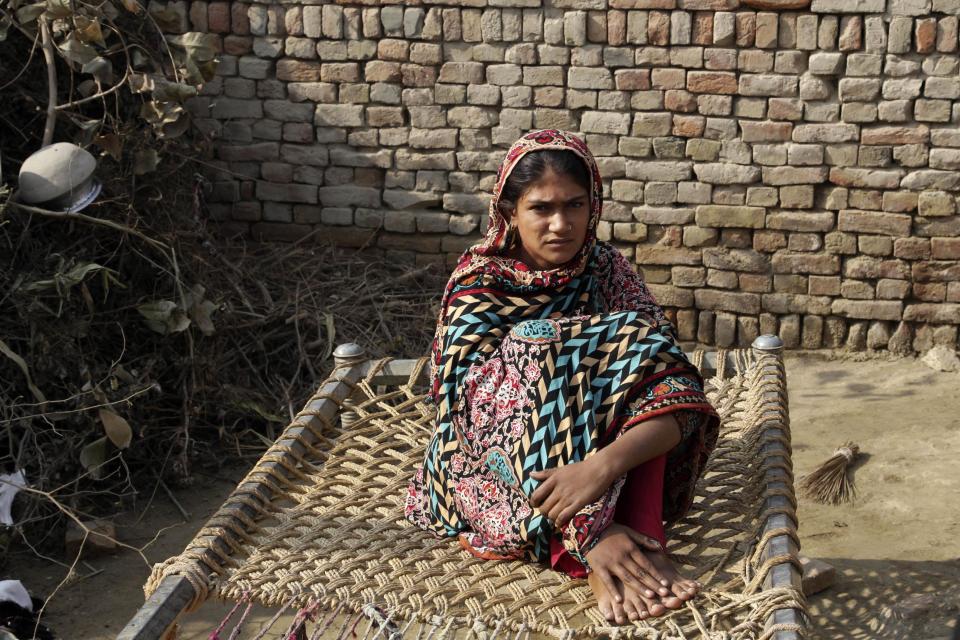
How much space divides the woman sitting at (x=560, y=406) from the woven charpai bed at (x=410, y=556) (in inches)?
3.0

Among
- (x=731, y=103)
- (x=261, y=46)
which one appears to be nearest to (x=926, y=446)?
(x=731, y=103)

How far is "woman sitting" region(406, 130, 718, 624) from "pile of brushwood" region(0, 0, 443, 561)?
147cm

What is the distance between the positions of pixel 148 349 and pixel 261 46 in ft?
5.31

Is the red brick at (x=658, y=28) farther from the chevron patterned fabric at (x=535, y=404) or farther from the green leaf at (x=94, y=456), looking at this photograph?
the green leaf at (x=94, y=456)

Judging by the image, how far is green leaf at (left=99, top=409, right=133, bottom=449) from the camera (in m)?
3.80

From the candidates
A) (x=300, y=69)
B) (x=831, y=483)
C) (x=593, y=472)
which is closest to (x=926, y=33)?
(x=831, y=483)

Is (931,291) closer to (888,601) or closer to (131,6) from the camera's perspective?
(888,601)

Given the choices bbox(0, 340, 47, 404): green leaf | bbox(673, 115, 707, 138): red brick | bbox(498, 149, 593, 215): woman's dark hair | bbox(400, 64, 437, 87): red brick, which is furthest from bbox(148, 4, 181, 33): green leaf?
bbox(498, 149, 593, 215): woman's dark hair

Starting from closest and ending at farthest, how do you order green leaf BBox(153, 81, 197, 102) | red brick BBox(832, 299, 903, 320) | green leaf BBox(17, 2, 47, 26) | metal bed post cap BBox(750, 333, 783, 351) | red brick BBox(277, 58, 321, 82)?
metal bed post cap BBox(750, 333, 783, 351) < green leaf BBox(17, 2, 47, 26) < green leaf BBox(153, 81, 197, 102) < red brick BBox(832, 299, 903, 320) < red brick BBox(277, 58, 321, 82)

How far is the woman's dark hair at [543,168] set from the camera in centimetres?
267

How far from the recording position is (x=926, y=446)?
4246 mm

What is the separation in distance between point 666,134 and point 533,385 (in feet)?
8.86

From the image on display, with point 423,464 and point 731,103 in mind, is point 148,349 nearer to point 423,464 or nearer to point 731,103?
point 423,464

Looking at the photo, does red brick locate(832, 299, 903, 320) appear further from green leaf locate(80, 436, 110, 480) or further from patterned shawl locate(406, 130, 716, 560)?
green leaf locate(80, 436, 110, 480)
